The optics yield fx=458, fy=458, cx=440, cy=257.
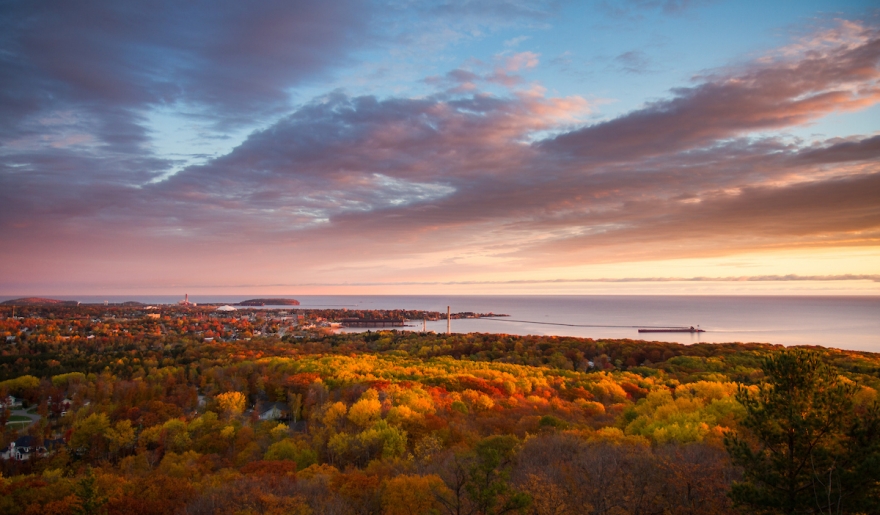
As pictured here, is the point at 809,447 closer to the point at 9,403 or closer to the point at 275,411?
the point at 275,411

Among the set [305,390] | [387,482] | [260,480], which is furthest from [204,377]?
[387,482]

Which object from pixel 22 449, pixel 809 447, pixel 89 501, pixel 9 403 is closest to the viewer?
pixel 809 447

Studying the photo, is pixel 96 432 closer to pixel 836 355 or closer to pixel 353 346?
pixel 353 346

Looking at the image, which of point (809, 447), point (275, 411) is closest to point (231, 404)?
point (275, 411)

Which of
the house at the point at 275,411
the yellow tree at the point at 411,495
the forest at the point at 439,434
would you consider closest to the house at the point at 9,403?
the forest at the point at 439,434

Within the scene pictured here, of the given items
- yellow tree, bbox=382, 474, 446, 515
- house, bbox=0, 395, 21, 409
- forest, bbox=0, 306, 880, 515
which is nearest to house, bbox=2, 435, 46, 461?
forest, bbox=0, 306, 880, 515

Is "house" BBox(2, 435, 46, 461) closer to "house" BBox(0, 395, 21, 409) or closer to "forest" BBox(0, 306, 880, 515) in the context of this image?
"forest" BBox(0, 306, 880, 515)
